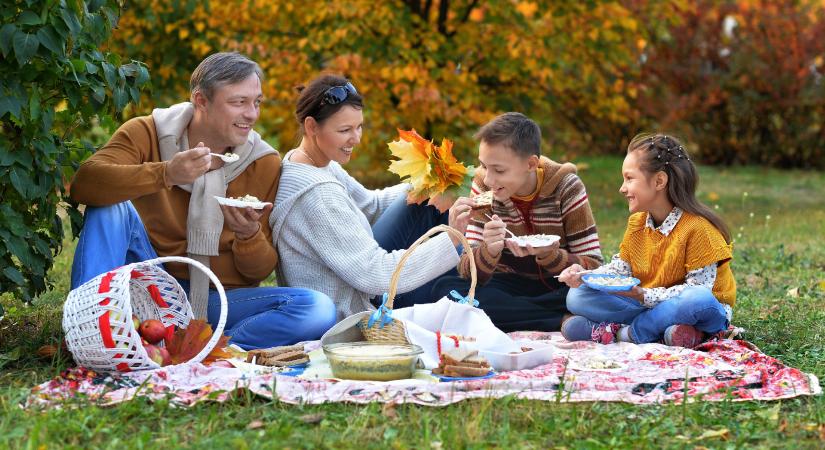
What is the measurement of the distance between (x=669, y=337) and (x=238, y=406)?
6.03ft

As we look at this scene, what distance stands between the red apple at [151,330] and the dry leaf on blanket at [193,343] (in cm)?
7

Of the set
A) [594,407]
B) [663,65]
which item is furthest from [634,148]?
[663,65]

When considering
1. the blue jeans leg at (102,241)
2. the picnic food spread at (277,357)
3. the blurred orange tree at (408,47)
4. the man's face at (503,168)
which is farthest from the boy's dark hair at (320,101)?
the blurred orange tree at (408,47)

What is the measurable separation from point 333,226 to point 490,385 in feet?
3.71

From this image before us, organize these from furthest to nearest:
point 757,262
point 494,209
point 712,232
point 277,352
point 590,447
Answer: point 757,262
point 494,209
point 712,232
point 277,352
point 590,447

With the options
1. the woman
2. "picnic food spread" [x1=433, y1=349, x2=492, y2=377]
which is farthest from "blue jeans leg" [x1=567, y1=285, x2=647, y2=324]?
"picnic food spread" [x1=433, y1=349, x2=492, y2=377]

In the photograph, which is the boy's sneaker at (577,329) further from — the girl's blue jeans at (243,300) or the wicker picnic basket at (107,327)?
the wicker picnic basket at (107,327)

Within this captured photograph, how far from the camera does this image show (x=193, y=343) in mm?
3854

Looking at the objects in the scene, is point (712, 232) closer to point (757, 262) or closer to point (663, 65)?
point (757, 262)

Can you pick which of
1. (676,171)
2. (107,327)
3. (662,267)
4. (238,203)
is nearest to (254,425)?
(107,327)

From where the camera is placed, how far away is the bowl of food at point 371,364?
3.57m

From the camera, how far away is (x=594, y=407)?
3285 millimetres

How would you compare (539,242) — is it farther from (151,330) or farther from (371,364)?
(151,330)

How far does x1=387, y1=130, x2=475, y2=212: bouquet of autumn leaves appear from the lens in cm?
450
